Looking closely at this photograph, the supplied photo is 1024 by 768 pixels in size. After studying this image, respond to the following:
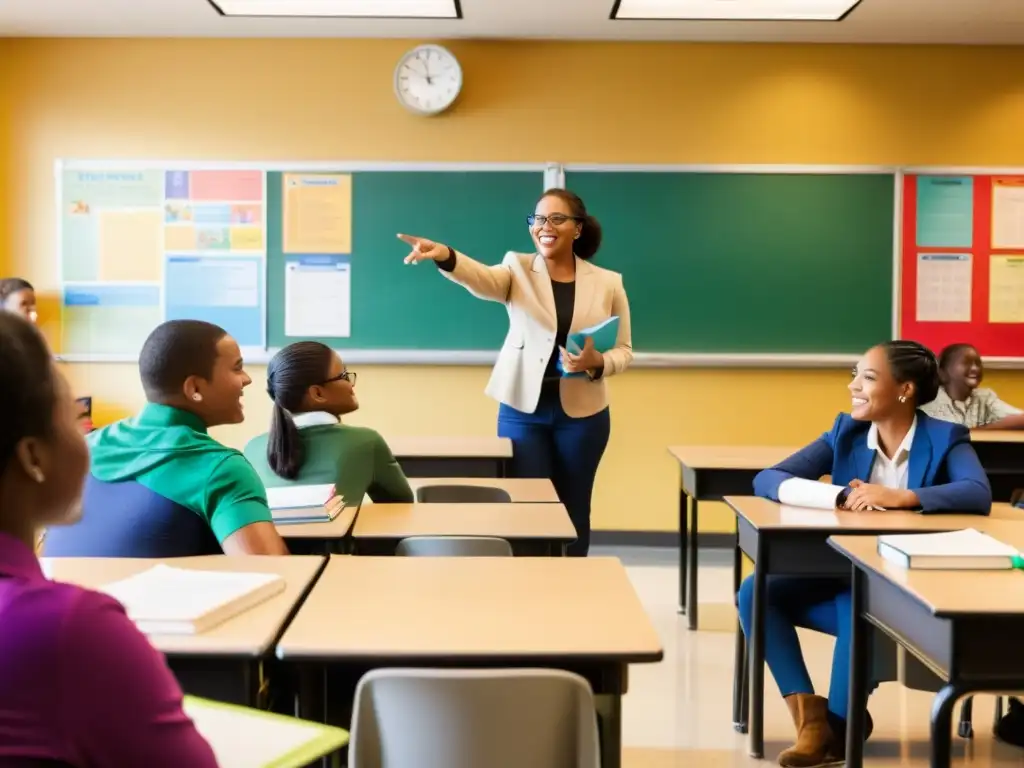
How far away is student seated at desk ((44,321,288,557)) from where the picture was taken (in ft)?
6.17

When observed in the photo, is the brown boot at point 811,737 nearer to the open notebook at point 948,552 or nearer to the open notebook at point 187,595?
the open notebook at point 948,552

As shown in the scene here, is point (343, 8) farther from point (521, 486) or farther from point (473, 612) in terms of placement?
point (473, 612)

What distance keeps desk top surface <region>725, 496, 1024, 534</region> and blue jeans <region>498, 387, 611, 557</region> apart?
1036 millimetres

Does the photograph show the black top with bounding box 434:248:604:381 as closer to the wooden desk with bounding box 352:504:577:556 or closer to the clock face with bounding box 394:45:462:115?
the wooden desk with bounding box 352:504:577:556

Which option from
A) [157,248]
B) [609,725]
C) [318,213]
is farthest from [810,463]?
[157,248]

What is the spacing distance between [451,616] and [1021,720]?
2.09 meters

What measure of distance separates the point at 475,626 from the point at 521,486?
1710 mm

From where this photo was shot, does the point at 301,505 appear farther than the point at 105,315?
No

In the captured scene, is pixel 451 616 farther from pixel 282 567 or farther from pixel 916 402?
pixel 916 402

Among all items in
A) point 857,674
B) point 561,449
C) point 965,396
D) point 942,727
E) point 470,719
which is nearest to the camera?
point 470,719

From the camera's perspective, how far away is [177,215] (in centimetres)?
529

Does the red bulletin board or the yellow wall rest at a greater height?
the yellow wall

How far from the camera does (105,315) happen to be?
5328 millimetres

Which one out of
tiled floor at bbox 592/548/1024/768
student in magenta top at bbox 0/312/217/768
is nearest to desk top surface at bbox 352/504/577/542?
tiled floor at bbox 592/548/1024/768
